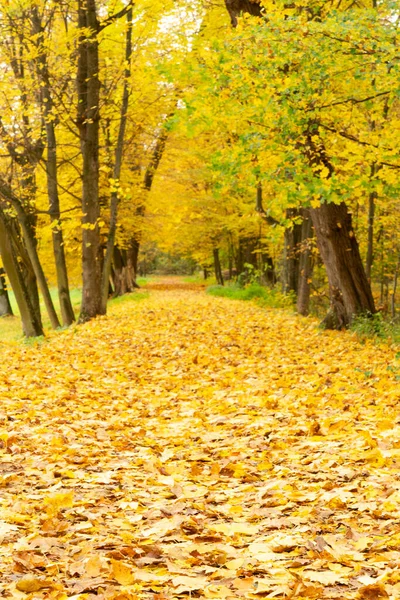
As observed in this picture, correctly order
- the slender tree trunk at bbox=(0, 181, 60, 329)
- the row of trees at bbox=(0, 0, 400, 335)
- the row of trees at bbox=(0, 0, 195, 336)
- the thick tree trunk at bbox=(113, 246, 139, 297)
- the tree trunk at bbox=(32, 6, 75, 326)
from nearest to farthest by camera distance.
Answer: the row of trees at bbox=(0, 0, 400, 335) → the row of trees at bbox=(0, 0, 195, 336) → the tree trunk at bbox=(32, 6, 75, 326) → the slender tree trunk at bbox=(0, 181, 60, 329) → the thick tree trunk at bbox=(113, 246, 139, 297)

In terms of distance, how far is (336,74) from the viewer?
876 centimetres

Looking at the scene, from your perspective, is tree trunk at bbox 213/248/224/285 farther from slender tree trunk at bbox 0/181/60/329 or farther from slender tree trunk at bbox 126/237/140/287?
slender tree trunk at bbox 0/181/60/329

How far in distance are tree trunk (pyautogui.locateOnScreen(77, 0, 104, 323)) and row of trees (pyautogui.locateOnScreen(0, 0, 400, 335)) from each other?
38 millimetres

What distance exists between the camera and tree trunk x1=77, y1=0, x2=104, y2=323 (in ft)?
54.4

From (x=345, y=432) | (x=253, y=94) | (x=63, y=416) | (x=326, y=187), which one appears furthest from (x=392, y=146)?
(x=63, y=416)

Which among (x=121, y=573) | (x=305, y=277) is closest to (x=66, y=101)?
(x=305, y=277)

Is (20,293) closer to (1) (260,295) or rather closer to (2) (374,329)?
(2) (374,329)

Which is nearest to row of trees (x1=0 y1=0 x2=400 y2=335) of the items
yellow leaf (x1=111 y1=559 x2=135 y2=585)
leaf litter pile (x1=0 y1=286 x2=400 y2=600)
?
leaf litter pile (x1=0 y1=286 x2=400 y2=600)

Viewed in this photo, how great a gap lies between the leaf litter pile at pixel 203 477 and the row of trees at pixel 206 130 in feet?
9.90

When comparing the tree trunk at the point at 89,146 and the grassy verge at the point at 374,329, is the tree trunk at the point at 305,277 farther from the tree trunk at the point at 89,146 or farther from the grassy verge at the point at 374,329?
the tree trunk at the point at 89,146

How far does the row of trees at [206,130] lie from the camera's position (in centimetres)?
880

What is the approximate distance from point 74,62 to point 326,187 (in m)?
9.54

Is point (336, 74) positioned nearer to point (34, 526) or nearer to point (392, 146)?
point (392, 146)

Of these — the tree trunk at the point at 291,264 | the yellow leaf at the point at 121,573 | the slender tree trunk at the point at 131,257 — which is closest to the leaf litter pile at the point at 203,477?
the yellow leaf at the point at 121,573
